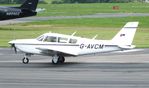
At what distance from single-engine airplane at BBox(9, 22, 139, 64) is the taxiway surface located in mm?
628

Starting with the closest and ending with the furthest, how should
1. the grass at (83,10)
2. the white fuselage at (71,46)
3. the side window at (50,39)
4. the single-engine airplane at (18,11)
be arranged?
the white fuselage at (71,46) < the side window at (50,39) < the single-engine airplane at (18,11) < the grass at (83,10)

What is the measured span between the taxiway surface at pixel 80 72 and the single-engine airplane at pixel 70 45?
63 cm

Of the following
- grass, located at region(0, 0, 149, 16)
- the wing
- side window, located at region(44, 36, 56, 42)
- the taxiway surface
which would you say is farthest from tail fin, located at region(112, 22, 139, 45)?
grass, located at region(0, 0, 149, 16)

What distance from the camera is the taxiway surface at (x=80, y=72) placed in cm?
2255

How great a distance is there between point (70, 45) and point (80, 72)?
4387mm

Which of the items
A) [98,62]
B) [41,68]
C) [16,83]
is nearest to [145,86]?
[16,83]

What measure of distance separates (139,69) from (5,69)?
638 cm

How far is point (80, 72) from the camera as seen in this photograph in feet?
88.0

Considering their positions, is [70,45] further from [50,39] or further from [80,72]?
[80,72]

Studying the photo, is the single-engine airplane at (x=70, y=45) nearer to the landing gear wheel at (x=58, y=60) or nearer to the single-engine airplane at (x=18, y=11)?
Answer: the landing gear wheel at (x=58, y=60)

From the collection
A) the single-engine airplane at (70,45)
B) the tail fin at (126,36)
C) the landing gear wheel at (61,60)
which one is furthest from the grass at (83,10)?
the tail fin at (126,36)

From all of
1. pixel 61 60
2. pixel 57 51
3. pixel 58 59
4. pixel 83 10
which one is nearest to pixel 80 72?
pixel 57 51

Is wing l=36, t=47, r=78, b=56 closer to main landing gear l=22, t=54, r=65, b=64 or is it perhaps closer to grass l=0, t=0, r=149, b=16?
main landing gear l=22, t=54, r=65, b=64

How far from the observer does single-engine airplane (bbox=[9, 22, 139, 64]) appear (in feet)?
99.2
